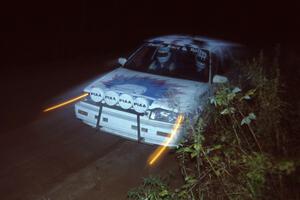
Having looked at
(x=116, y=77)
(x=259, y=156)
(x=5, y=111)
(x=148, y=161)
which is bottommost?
(x=148, y=161)

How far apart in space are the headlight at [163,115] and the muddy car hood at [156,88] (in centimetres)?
11

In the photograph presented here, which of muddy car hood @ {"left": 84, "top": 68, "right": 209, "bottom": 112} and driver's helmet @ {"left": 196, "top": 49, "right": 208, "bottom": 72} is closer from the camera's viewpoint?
muddy car hood @ {"left": 84, "top": 68, "right": 209, "bottom": 112}

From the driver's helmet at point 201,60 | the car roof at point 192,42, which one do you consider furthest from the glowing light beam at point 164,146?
the car roof at point 192,42

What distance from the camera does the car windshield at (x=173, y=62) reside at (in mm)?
6293

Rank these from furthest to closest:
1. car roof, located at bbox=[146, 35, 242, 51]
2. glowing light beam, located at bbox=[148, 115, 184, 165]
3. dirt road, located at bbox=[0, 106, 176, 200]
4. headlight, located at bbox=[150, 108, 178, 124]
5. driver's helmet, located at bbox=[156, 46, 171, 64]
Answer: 1. car roof, located at bbox=[146, 35, 242, 51]
2. driver's helmet, located at bbox=[156, 46, 171, 64]
3. headlight, located at bbox=[150, 108, 178, 124]
4. glowing light beam, located at bbox=[148, 115, 184, 165]
5. dirt road, located at bbox=[0, 106, 176, 200]

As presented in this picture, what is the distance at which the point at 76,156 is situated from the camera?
5406mm

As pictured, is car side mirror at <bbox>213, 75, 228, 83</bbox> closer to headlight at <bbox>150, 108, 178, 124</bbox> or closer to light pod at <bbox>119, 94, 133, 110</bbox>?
headlight at <bbox>150, 108, 178, 124</bbox>

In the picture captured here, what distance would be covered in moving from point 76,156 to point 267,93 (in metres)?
3.10

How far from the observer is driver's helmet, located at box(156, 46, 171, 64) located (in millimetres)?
6598

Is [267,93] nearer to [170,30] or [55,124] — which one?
[55,124]

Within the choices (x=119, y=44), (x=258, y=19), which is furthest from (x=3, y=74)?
(x=258, y=19)

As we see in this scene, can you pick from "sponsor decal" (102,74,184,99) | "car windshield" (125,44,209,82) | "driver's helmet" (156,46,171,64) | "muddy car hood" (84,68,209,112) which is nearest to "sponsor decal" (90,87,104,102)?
"muddy car hood" (84,68,209,112)

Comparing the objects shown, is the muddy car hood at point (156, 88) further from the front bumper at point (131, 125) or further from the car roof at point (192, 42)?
the car roof at point (192, 42)

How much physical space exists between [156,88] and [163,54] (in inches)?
49.1
